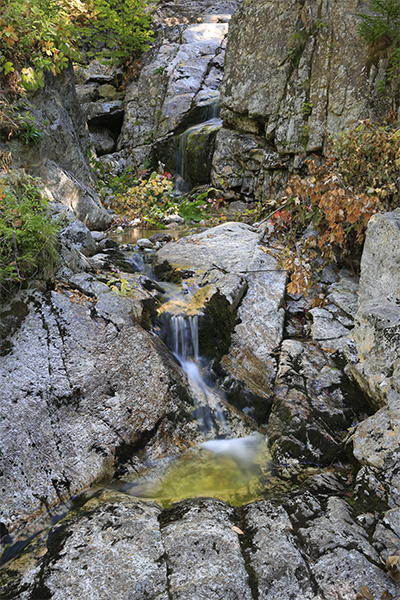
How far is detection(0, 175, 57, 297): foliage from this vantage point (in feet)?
11.4

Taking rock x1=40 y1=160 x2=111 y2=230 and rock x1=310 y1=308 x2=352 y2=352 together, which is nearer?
rock x1=310 y1=308 x2=352 y2=352

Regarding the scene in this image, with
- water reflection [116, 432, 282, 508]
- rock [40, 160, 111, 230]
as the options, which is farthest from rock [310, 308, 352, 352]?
rock [40, 160, 111, 230]

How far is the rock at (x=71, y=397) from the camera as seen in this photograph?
3021 mm

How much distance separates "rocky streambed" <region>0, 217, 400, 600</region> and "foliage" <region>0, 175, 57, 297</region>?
0.26m

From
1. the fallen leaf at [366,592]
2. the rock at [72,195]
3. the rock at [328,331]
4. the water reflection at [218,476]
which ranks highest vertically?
the rock at [72,195]

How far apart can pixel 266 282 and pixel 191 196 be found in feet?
19.8

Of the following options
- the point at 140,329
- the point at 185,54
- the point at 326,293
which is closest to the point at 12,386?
the point at 140,329

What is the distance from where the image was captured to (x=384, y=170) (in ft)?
16.6

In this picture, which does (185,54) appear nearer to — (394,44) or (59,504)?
(394,44)

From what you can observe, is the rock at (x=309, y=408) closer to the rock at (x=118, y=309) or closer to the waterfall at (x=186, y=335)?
the waterfall at (x=186, y=335)

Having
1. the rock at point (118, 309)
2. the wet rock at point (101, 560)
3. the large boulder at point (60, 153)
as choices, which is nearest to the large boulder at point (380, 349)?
the wet rock at point (101, 560)

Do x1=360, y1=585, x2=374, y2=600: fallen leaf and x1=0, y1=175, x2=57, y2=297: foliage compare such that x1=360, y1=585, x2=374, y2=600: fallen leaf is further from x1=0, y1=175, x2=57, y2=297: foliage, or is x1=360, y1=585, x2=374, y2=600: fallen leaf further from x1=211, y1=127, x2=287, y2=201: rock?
x1=211, y1=127, x2=287, y2=201: rock

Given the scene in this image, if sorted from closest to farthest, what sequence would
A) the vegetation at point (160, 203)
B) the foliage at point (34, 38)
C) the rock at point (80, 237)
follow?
the foliage at point (34, 38)
the rock at point (80, 237)
the vegetation at point (160, 203)

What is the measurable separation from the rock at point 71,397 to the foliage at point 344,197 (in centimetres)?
261
